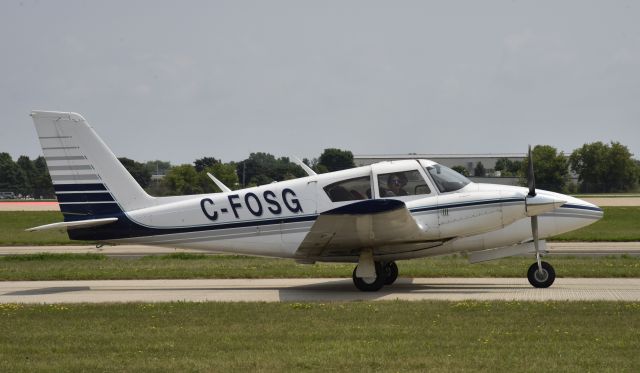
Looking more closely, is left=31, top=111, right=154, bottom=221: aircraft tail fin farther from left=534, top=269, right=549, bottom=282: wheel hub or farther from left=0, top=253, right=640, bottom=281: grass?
left=534, top=269, right=549, bottom=282: wheel hub

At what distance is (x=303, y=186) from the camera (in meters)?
16.8

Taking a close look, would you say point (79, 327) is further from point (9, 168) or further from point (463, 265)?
point (9, 168)

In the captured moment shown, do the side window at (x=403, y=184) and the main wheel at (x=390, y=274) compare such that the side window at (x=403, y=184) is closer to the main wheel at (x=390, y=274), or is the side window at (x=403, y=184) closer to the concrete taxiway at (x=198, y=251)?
the main wheel at (x=390, y=274)

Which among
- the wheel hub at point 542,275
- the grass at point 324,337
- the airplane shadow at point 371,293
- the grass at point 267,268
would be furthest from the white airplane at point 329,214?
the grass at point 324,337

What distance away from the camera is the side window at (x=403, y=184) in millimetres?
16203

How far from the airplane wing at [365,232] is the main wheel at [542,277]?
185cm

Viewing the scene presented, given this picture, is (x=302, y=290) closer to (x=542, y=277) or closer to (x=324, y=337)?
(x=542, y=277)

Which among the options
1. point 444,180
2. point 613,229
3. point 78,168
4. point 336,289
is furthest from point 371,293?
point 613,229

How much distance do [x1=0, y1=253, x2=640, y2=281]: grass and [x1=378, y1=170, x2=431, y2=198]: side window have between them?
3.37 m

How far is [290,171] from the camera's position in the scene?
4175 cm

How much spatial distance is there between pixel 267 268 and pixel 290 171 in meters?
21.0

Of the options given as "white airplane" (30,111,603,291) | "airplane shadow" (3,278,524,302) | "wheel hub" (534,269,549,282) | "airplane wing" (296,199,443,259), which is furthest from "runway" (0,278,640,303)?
"airplane wing" (296,199,443,259)

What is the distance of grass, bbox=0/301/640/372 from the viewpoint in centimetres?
908

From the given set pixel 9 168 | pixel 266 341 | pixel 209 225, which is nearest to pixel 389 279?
pixel 209 225
